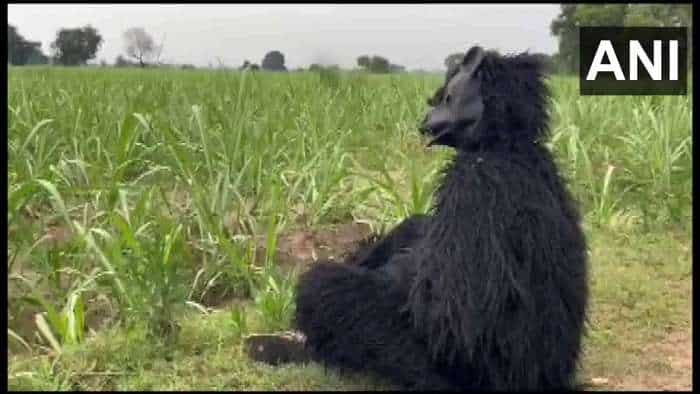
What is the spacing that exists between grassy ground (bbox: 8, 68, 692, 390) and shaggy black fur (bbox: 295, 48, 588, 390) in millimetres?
168

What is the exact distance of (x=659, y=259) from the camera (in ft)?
12.3

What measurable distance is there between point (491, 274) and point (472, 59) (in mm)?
471

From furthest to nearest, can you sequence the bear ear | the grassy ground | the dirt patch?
1. the dirt patch
2. the grassy ground
3. the bear ear

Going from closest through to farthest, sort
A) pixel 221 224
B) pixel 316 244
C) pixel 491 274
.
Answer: pixel 491 274 → pixel 221 224 → pixel 316 244

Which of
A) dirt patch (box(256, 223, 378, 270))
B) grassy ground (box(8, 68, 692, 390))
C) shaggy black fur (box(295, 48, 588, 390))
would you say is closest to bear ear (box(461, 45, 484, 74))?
shaggy black fur (box(295, 48, 588, 390))

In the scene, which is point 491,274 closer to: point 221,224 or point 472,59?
point 472,59

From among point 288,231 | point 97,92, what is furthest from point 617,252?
point 97,92

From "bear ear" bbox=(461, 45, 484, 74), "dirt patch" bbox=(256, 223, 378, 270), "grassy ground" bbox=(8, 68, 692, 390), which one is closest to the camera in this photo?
"bear ear" bbox=(461, 45, 484, 74)

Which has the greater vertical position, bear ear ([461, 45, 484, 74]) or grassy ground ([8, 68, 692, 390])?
bear ear ([461, 45, 484, 74])

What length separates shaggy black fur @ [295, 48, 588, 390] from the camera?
6.79ft

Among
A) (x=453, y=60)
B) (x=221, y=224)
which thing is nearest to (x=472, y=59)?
(x=453, y=60)

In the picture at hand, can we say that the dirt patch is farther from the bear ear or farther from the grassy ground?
the bear ear

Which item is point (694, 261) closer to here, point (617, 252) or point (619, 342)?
point (617, 252)

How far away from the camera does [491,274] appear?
81.7 inches
